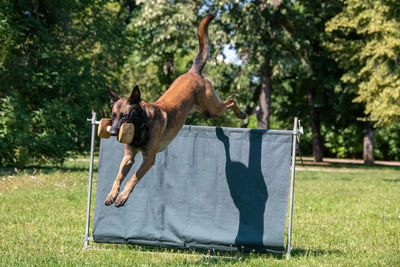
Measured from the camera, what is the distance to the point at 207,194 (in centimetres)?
751

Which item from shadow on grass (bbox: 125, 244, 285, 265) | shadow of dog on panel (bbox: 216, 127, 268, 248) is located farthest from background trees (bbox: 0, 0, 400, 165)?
shadow of dog on panel (bbox: 216, 127, 268, 248)

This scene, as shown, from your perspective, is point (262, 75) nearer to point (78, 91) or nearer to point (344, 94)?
Answer: point (344, 94)

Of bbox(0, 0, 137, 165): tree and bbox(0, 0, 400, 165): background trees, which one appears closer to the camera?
bbox(0, 0, 137, 165): tree

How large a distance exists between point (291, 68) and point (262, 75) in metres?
1.63

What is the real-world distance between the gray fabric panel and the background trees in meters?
12.3

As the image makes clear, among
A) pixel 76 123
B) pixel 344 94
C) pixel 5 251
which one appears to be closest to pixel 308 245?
pixel 5 251

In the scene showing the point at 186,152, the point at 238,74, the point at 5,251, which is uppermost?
the point at 238,74

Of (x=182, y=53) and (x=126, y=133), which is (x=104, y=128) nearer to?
(x=126, y=133)

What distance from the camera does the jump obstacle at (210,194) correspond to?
7258 mm

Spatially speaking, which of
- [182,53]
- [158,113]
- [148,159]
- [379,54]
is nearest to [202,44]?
[158,113]

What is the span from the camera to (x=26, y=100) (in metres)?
20.5

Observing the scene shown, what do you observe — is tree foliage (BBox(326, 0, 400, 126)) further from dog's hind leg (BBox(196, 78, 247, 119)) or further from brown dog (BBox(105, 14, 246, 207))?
brown dog (BBox(105, 14, 246, 207))

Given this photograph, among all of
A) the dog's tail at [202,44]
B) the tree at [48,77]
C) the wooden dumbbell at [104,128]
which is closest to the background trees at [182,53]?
the tree at [48,77]

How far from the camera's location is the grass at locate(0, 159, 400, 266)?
6.96 meters
